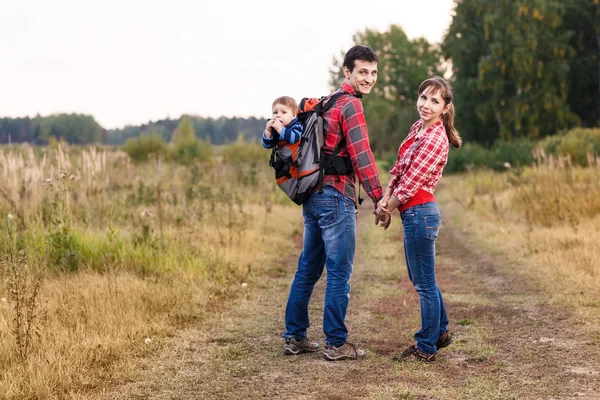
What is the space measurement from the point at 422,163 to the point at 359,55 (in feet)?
2.85

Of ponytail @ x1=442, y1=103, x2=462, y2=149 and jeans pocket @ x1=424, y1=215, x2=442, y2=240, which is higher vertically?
ponytail @ x1=442, y1=103, x2=462, y2=149

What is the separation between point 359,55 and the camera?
15.2ft

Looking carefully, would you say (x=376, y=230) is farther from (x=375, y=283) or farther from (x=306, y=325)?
(x=306, y=325)

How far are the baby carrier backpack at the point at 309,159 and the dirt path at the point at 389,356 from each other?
4.17ft

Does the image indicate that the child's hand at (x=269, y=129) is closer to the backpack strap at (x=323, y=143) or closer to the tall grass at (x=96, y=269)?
the backpack strap at (x=323, y=143)

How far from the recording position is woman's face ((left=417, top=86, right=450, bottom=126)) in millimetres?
4648

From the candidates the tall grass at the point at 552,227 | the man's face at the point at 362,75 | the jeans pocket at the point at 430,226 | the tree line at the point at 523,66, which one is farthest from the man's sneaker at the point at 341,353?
the tree line at the point at 523,66

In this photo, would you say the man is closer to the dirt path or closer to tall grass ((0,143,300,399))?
the dirt path

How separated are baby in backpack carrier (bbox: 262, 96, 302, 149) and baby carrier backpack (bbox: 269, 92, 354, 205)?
8 cm

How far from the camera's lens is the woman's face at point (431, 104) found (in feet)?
15.3

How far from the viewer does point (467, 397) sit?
4055 millimetres

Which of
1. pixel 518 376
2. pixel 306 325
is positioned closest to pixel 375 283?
pixel 306 325

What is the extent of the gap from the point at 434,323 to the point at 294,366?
1.05 m

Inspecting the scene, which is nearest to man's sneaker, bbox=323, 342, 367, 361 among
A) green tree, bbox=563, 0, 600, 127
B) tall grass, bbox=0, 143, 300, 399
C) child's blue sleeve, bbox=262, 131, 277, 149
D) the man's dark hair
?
tall grass, bbox=0, 143, 300, 399
